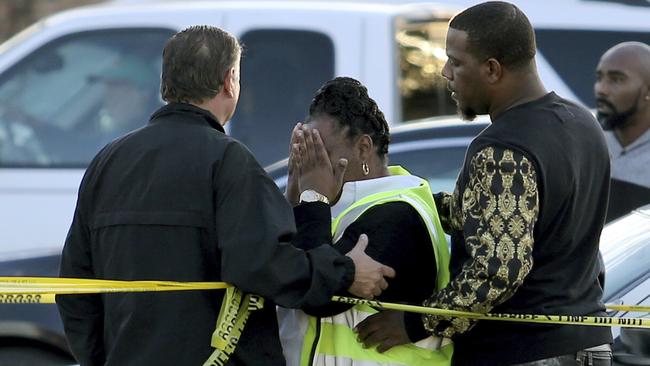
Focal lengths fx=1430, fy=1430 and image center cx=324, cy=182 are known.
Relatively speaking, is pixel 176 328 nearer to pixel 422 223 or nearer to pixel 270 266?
pixel 270 266

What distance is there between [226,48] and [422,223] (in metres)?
0.75

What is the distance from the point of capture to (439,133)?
6602 mm

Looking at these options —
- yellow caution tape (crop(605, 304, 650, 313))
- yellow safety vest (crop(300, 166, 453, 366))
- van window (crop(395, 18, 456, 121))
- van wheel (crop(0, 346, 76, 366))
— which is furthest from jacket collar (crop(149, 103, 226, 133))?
van window (crop(395, 18, 456, 121))

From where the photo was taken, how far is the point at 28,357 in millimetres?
6828

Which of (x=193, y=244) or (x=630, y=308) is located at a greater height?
(x=193, y=244)

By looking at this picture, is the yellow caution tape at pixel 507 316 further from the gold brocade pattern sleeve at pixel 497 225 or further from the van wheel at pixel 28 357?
the van wheel at pixel 28 357

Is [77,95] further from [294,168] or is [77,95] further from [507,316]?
[507,316]

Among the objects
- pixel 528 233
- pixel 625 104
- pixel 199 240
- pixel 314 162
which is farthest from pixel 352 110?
pixel 625 104

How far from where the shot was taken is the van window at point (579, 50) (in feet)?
27.6

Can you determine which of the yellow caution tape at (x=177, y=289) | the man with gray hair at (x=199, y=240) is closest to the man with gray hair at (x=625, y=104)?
the yellow caution tape at (x=177, y=289)

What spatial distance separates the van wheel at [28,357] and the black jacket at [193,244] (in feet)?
9.46

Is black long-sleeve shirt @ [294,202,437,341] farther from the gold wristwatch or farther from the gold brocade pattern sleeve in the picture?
the gold brocade pattern sleeve

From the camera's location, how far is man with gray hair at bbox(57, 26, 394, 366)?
3.92m

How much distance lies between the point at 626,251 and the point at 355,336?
1296mm
